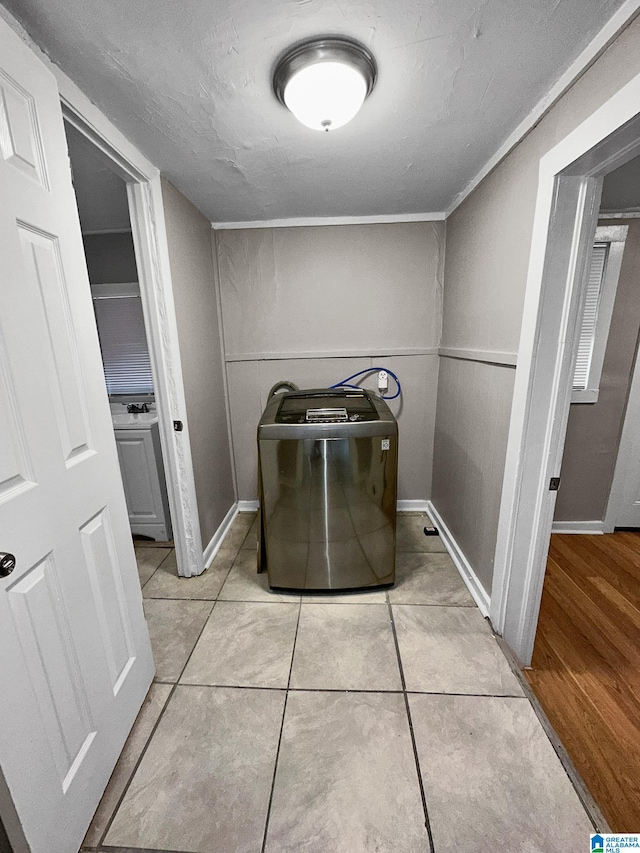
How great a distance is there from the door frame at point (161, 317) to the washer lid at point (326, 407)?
0.57 meters

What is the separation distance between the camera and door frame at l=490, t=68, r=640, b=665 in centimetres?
102

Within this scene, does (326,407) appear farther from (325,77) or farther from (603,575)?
(603,575)

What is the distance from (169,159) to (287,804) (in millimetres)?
2369

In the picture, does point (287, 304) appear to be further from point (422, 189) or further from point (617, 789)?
point (617, 789)

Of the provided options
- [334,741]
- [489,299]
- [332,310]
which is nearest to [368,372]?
[332,310]

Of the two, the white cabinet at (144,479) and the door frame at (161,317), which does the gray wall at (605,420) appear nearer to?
the door frame at (161,317)

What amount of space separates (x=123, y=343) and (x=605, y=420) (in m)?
3.55

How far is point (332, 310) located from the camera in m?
2.40

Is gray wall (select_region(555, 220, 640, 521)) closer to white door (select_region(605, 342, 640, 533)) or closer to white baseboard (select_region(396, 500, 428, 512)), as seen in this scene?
white door (select_region(605, 342, 640, 533))

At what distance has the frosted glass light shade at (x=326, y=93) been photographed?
3.15 ft

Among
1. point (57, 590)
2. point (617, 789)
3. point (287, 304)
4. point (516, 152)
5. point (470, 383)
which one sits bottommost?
point (617, 789)

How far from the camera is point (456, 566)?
202cm

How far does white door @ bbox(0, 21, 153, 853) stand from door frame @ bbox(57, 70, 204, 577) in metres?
0.43

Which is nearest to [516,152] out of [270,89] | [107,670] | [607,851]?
[270,89]
